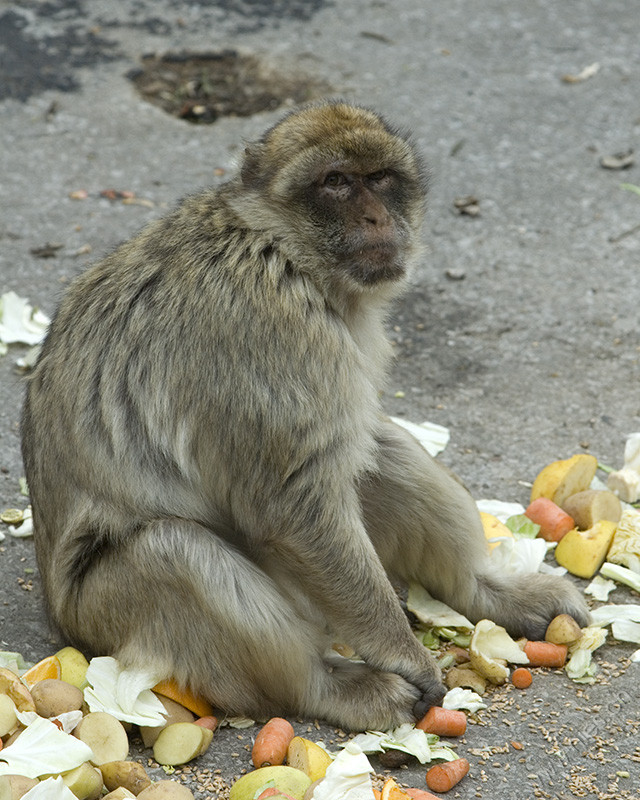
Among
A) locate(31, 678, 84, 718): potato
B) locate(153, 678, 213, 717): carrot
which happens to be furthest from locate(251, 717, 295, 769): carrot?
locate(31, 678, 84, 718): potato

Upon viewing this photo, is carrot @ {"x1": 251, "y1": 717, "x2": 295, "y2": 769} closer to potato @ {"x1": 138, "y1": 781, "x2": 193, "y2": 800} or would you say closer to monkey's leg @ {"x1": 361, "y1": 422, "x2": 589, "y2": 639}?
potato @ {"x1": 138, "y1": 781, "x2": 193, "y2": 800}

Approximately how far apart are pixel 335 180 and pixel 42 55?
5.93 meters

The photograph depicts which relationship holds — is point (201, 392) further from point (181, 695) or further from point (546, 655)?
point (546, 655)

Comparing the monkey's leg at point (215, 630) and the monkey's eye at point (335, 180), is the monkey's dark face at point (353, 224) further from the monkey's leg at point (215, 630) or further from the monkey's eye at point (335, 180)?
the monkey's leg at point (215, 630)

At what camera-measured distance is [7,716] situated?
3.28 meters

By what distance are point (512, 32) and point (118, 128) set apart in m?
3.55

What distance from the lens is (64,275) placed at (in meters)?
6.52

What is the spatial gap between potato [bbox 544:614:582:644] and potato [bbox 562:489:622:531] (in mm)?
676

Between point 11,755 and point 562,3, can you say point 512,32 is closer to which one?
point 562,3

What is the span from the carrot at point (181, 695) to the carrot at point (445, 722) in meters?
0.75

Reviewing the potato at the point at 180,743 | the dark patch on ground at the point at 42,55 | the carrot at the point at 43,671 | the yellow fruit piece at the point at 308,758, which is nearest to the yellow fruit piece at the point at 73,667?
the carrot at the point at 43,671

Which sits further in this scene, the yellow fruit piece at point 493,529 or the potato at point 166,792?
the yellow fruit piece at point 493,529

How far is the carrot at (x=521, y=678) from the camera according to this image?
389 cm

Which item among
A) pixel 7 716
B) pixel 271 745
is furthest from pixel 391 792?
pixel 7 716
